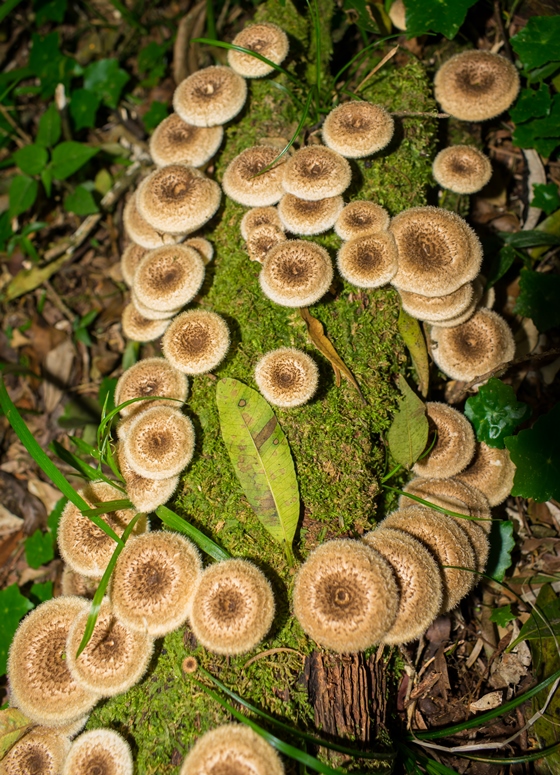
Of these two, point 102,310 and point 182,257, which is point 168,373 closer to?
point 182,257

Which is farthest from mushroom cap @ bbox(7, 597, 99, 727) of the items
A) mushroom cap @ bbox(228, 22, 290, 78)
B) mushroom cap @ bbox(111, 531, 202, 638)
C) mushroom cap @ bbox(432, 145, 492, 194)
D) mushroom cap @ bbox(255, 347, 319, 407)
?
mushroom cap @ bbox(228, 22, 290, 78)

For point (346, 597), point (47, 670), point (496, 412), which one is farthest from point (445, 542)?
point (47, 670)

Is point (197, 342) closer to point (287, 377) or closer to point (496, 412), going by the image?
point (287, 377)

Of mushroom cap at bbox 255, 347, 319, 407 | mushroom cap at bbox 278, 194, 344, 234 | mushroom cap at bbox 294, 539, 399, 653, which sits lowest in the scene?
mushroom cap at bbox 294, 539, 399, 653

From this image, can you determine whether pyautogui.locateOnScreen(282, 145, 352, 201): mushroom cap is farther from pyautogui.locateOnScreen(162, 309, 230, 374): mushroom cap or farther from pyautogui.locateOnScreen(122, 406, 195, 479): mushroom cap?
pyautogui.locateOnScreen(122, 406, 195, 479): mushroom cap

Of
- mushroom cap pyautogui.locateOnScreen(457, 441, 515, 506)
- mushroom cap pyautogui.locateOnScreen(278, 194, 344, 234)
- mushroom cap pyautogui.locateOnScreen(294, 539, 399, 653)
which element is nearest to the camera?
mushroom cap pyautogui.locateOnScreen(294, 539, 399, 653)

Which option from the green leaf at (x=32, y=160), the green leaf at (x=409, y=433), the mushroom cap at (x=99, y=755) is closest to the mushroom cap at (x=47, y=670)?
the mushroom cap at (x=99, y=755)
